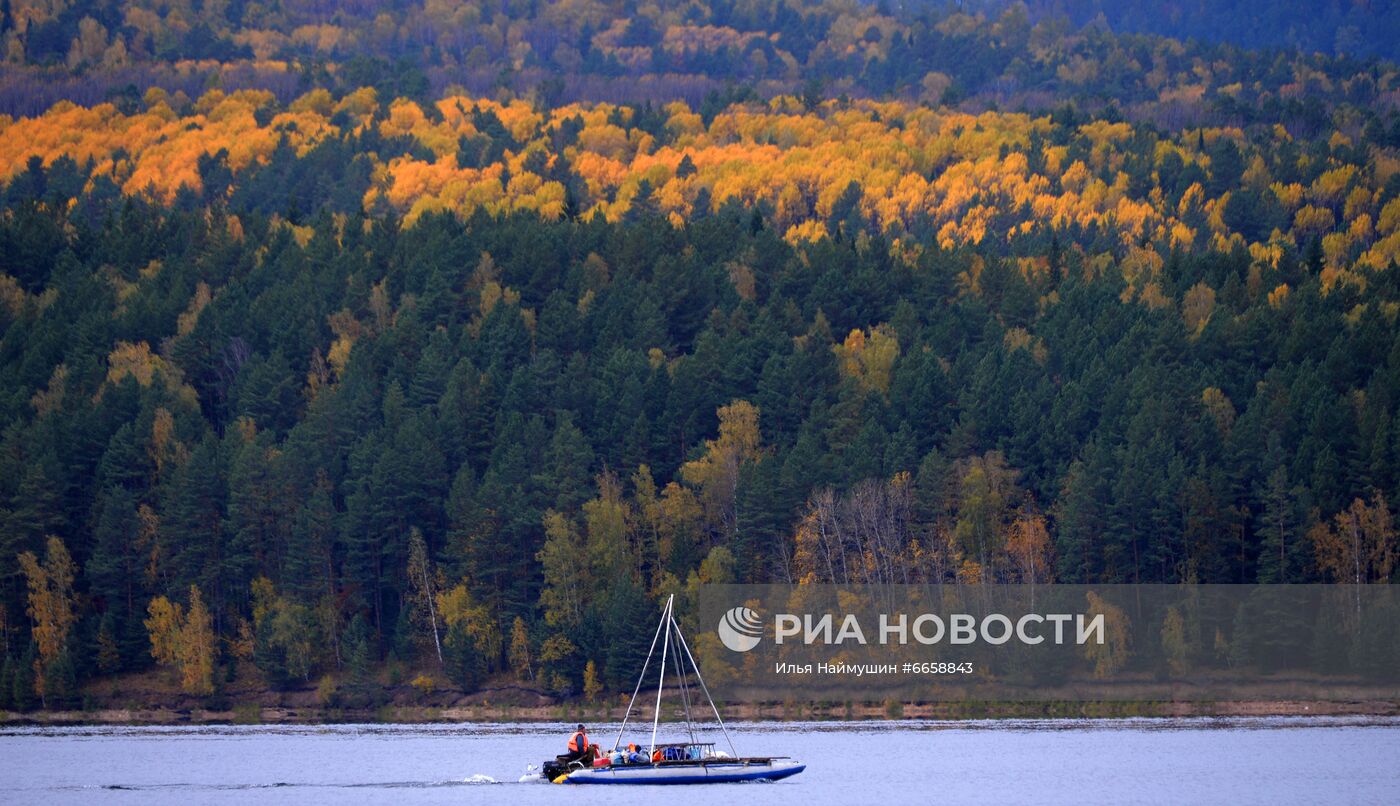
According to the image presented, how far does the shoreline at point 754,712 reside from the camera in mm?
105438

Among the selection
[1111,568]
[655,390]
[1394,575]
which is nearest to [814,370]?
[655,390]

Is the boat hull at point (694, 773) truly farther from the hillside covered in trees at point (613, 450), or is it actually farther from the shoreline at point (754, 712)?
the hillside covered in trees at point (613, 450)

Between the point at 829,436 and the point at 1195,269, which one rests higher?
the point at 1195,269

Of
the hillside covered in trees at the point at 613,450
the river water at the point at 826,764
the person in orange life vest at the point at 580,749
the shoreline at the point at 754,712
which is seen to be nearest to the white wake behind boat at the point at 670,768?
the person in orange life vest at the point at 580,749

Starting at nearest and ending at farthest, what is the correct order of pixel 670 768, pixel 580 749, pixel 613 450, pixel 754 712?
1. pixel 670 768
2. pixel 580 749
3. pixel 754 712
4. pixel 613 450

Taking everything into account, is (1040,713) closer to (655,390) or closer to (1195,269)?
(655,390)

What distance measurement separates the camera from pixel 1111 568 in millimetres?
115250

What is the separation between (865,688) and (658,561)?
19.3 meters

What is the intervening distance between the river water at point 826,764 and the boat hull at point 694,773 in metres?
0.46

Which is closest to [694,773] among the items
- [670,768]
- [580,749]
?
[670,768]

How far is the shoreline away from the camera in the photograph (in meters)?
105

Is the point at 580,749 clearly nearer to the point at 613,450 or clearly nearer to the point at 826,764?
the point at 826,764

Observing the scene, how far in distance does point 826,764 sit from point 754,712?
89.7 feet

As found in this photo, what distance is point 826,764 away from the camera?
80.9 metres
